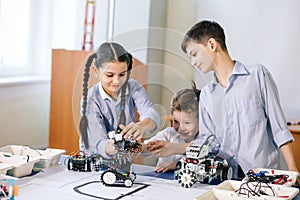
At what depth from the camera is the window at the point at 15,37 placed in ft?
10.8

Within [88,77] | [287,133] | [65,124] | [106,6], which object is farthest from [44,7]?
[287,133]

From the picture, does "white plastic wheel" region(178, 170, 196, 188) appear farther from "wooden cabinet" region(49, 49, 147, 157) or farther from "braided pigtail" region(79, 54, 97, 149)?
"wooden cabinet" region(49, 49, 147, 157)

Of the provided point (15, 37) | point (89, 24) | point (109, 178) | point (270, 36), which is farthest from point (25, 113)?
point (109, 178)

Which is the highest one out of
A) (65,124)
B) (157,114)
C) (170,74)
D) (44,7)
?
(44,7)

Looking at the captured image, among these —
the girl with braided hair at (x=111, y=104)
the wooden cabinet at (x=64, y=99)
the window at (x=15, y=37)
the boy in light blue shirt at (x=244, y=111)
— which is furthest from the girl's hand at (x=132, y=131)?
the window at (x=15, y=37)

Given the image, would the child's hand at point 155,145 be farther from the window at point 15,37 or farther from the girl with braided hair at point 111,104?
the window at point 15,37

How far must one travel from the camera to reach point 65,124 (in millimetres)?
3211

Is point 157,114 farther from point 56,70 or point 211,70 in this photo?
point 56,70

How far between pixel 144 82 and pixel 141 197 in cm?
43

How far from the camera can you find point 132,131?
175 centimetres

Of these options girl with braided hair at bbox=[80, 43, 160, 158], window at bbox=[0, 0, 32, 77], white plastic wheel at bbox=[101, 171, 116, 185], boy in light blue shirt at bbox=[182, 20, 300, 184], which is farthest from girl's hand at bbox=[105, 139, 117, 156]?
window at bbox=[0, 0, 32, 77]

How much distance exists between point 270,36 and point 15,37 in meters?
1.51

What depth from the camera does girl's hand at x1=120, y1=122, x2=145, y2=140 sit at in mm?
1747

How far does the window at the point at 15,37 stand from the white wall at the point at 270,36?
1.13 metres
